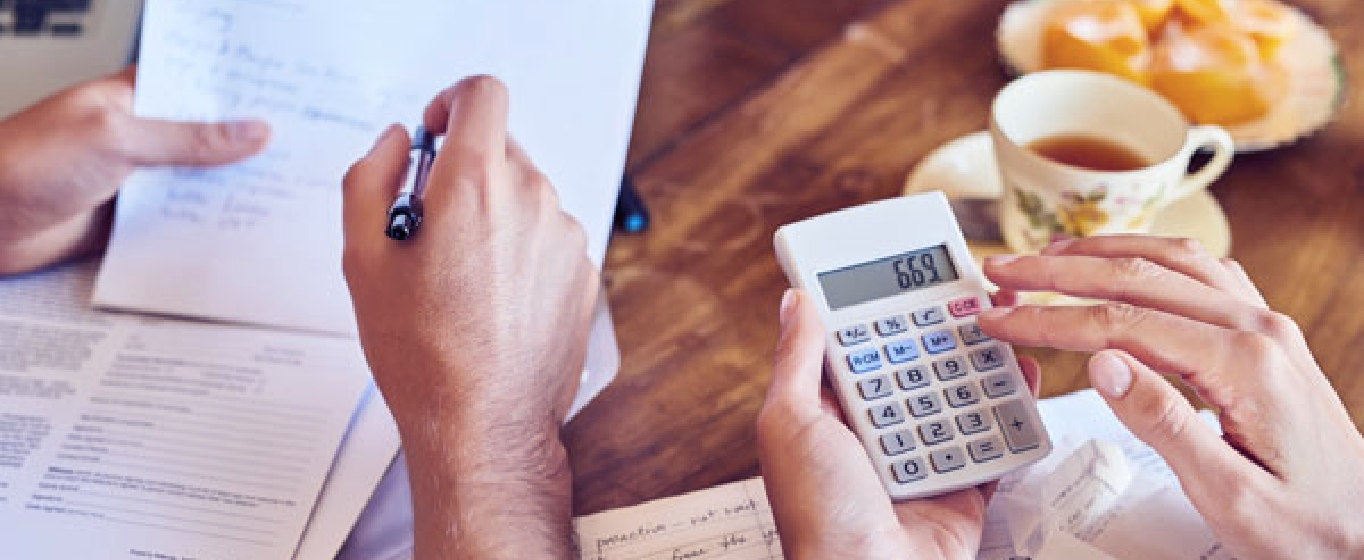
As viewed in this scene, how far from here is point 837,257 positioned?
63 centimetres

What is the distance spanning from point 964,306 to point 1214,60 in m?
0.33

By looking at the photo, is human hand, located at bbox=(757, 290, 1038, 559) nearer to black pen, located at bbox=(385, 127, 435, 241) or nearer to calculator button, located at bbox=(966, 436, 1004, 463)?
calculator button, located at bbox=(966, 436, 1004, 463)

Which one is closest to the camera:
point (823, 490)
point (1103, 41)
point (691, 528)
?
point (823, 490)

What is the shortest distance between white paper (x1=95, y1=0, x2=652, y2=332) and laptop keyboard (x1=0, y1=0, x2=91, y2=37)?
0.23 meters

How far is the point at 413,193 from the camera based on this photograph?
25.5 inches

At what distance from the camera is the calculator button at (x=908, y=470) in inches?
22.3

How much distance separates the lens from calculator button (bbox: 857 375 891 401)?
597 millimetres

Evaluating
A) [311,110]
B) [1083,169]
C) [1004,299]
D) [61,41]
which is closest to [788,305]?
[1004,299]

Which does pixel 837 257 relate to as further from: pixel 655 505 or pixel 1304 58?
pixel 1304 58

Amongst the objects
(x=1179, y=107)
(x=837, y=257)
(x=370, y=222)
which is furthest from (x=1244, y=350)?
(x=370, y=222)

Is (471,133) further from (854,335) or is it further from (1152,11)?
(1152,11)

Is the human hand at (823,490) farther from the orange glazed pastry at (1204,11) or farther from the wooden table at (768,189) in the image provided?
the orange glazed pastry at (1204,11)

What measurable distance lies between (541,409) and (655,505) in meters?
0.08

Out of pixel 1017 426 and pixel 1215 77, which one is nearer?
pixel 1017 426
